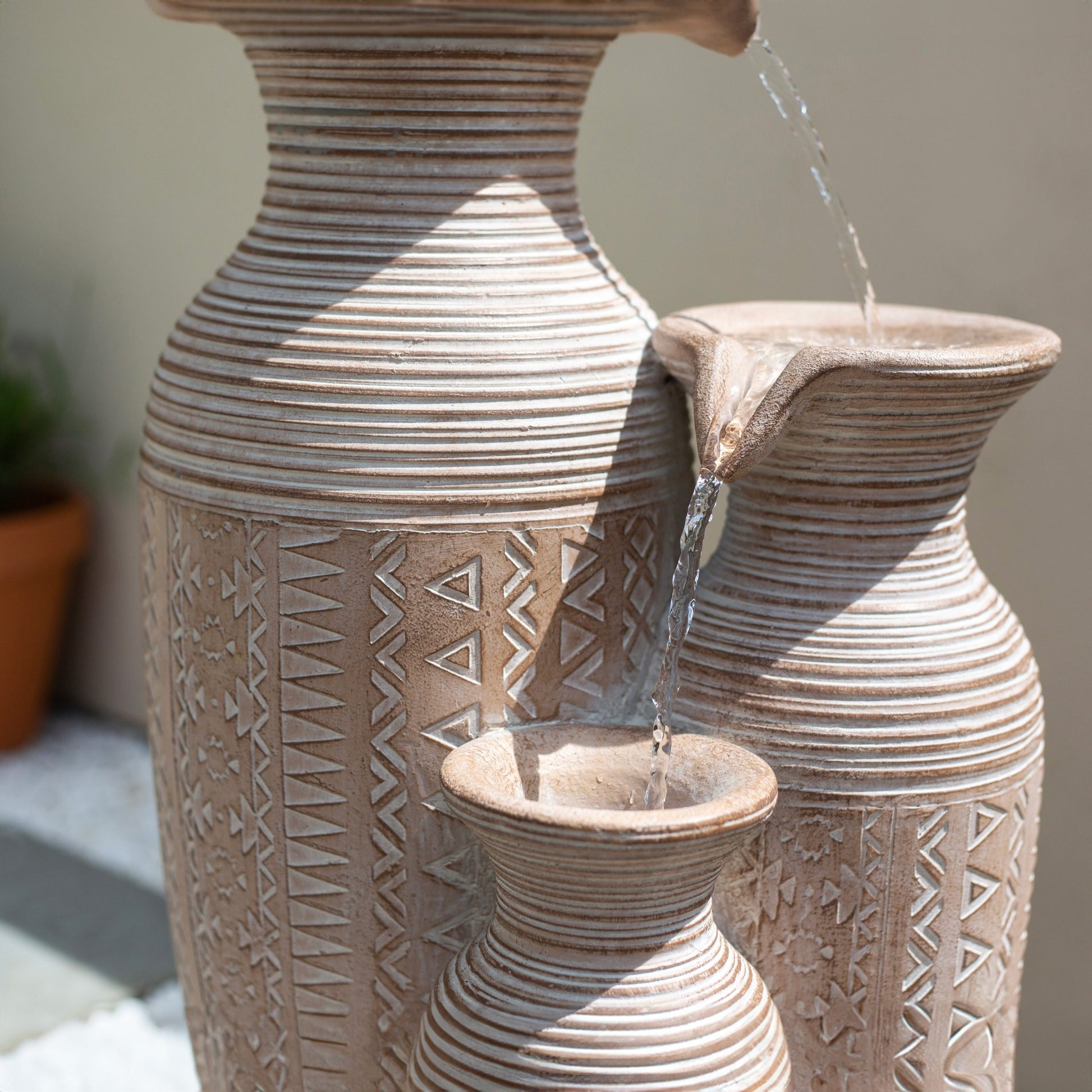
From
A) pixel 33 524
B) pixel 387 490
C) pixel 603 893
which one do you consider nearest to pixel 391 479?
pixel 387 490

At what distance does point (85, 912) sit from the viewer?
2.35 metres

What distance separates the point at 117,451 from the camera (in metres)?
2.88

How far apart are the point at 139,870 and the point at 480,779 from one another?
1.66 meters

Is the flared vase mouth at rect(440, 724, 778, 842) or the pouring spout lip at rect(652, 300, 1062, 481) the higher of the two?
the pouring spout lip at rect(652, 300, 1062, 481)

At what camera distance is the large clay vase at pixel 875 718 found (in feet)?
3.55

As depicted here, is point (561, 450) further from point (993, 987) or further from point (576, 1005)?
point (993, 987)

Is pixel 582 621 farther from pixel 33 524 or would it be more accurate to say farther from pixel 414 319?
pixel 33 524

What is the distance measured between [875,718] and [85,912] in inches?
65.8

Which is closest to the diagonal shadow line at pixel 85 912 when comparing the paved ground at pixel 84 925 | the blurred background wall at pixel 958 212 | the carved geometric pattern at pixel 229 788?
the paved ground at pixel 84 925

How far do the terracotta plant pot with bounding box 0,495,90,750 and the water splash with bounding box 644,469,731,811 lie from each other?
6.35ft

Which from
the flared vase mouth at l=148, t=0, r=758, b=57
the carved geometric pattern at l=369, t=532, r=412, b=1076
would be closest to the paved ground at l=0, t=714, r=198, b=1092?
the carved geometric pattern at l=369, t=532, r=412, b=1076

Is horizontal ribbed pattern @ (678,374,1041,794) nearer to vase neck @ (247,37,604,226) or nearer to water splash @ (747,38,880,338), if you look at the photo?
vase neck @ (247,37,604,226)

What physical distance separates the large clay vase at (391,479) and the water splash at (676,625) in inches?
2.5

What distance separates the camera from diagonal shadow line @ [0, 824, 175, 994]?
220 cm
